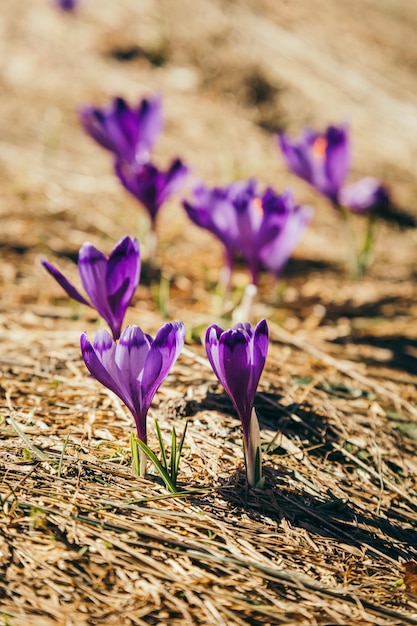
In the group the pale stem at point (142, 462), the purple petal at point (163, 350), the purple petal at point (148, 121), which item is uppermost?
the purple petal at point (148, 121)

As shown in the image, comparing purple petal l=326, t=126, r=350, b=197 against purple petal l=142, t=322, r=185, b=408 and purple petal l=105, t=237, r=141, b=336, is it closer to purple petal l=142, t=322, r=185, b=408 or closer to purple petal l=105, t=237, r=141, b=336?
purple petal l=105, t=237, r=141, b=336

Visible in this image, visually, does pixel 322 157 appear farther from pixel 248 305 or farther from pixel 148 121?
pixel 248 305

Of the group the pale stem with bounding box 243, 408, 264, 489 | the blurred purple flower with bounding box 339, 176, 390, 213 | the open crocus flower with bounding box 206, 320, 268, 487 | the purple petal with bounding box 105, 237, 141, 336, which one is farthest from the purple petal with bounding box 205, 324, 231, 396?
the blurred purple flower with bounding box 339, 176, 390, 213

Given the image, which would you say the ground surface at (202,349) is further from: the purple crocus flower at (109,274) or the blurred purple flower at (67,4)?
the purple crocus flower at (109,274)

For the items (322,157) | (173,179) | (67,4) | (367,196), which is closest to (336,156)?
(322,157)

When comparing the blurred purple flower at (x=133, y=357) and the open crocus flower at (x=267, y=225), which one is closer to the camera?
the blurred purple flower at (x=133, y=357)

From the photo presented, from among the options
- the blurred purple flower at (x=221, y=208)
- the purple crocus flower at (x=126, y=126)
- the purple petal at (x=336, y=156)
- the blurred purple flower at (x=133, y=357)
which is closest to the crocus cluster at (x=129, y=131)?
the purple crocus flower at (x=126, y=126)

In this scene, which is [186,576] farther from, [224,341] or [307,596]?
[224,341]
